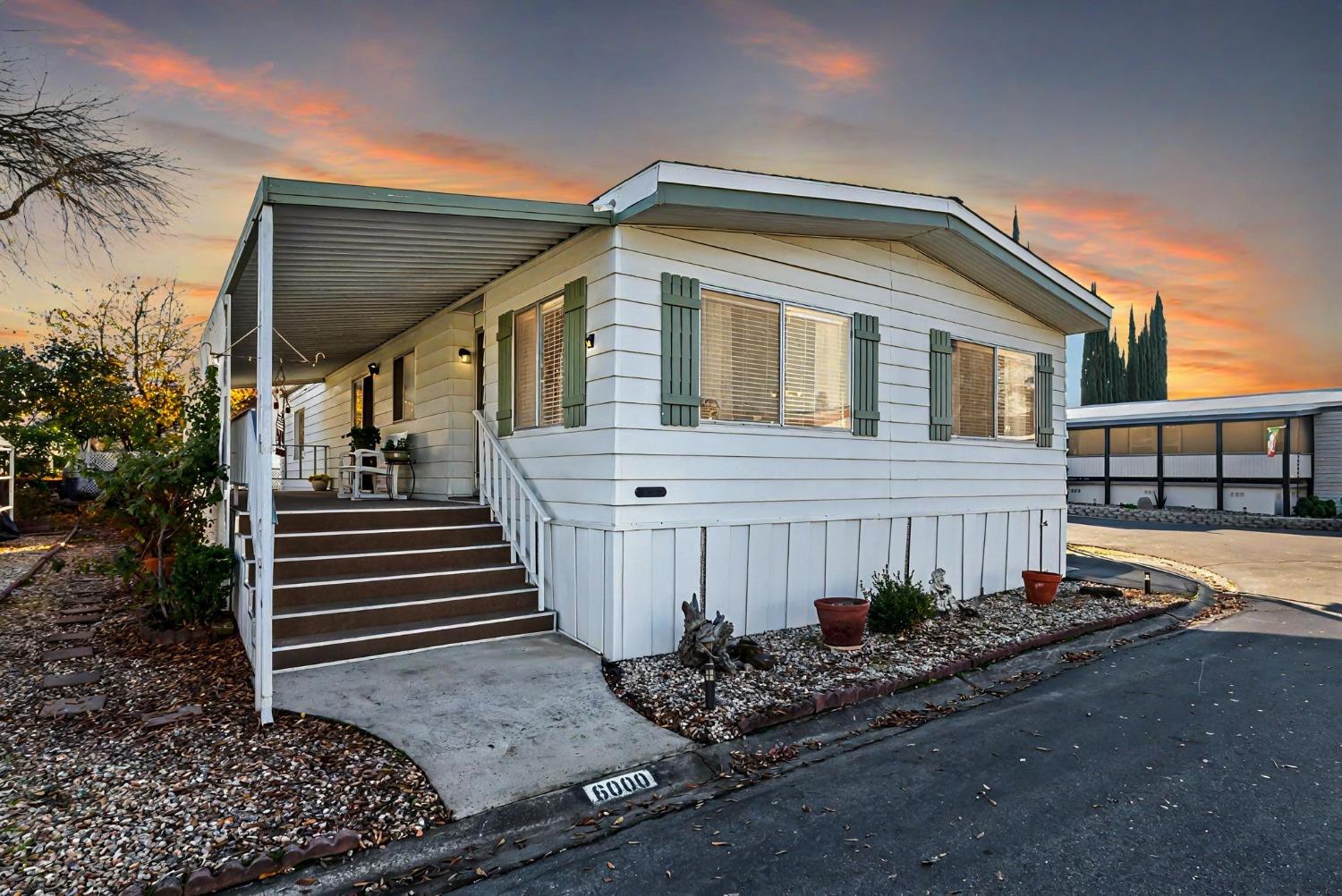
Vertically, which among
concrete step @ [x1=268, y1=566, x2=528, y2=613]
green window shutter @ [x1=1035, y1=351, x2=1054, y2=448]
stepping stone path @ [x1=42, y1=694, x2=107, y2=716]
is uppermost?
green window shutter @ [x1=1035, y1=351, x2=1054, y2=448]

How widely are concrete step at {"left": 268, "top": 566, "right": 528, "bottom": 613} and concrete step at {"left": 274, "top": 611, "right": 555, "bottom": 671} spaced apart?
312mm

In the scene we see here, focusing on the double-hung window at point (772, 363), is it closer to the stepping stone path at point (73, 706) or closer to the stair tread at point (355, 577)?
the stair tread at point (355, 577)

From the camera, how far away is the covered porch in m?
4.33

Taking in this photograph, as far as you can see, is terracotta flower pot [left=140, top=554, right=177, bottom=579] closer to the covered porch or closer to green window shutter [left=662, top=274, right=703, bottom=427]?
the covered porch

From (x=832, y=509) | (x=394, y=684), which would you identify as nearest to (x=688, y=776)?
(x=394, y=684)

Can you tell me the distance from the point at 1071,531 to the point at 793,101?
43.3 feet

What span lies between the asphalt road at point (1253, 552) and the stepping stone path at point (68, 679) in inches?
468

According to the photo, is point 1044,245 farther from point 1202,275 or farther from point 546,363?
point 546,363

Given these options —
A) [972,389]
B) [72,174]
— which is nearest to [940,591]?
[972,389]

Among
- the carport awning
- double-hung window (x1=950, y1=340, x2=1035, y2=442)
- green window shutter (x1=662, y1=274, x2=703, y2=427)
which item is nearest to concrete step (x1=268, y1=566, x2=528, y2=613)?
the carport awning

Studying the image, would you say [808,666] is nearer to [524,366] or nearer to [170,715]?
[524,366]

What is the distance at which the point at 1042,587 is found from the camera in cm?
752

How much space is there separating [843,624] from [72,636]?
6.37m

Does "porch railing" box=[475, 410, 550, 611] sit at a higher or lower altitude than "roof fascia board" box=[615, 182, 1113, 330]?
lower
